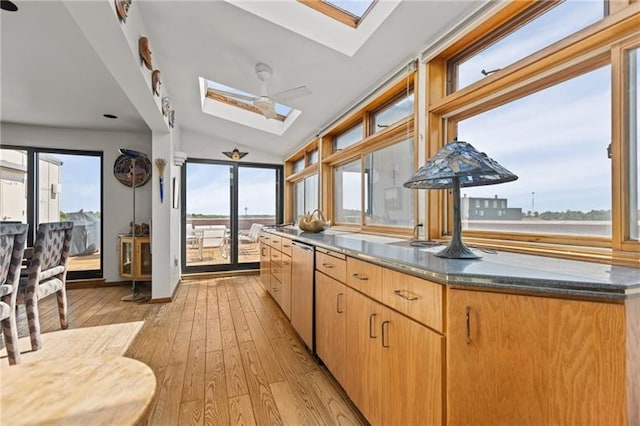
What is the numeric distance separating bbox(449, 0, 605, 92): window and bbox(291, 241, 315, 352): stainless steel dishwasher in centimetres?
162

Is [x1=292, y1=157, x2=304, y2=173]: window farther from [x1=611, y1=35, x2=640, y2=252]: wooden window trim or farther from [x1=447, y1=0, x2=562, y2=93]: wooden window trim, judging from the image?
[x1=611, y1=35, x2=640, y2=252]: wooden window trim

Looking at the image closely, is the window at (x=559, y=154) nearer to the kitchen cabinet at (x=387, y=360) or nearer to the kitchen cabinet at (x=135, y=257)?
the kitchen cabinet at (x=387, y=360)

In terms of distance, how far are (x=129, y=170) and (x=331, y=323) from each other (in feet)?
14.7

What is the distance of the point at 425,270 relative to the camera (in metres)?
1.09

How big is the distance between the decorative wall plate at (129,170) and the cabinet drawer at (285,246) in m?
2.97

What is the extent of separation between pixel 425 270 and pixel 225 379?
168cm

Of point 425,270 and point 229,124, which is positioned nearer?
point 425,270

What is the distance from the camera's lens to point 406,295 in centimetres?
122

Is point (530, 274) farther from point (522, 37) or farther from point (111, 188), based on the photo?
point (111, 188)

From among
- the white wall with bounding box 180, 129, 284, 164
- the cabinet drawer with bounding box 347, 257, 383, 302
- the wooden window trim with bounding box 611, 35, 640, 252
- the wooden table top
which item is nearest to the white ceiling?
the wooden window trim with bounding box 611, 35, 640, 252

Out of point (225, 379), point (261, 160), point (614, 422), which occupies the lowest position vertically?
point (225, 379)

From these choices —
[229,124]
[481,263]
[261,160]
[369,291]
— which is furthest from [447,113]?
[261,160]

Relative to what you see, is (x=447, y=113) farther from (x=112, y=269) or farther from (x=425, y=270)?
(x=112, y=269)

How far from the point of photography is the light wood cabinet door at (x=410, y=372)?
107cm
